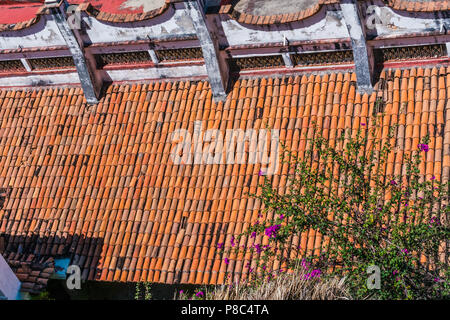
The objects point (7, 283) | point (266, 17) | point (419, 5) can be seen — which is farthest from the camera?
point (266, 17)

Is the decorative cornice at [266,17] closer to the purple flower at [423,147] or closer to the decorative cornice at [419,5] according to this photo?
the decorative cornice at [419,5]

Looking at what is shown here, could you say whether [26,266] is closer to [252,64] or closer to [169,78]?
[169,78]

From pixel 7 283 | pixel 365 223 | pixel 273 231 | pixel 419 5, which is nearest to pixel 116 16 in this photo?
pixel 273 231

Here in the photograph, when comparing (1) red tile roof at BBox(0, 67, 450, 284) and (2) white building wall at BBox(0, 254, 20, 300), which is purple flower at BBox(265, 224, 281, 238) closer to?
(1) red tile roof at BBox(0, 67, 450, 284)

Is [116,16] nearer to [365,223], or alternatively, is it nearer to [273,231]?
[273,231]

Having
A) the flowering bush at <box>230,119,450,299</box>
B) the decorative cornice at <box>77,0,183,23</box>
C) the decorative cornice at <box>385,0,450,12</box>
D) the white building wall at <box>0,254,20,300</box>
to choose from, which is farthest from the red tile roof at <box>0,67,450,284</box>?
the white building wall at <box>0,254,20,300</box>

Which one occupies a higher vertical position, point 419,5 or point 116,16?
point 116,16
